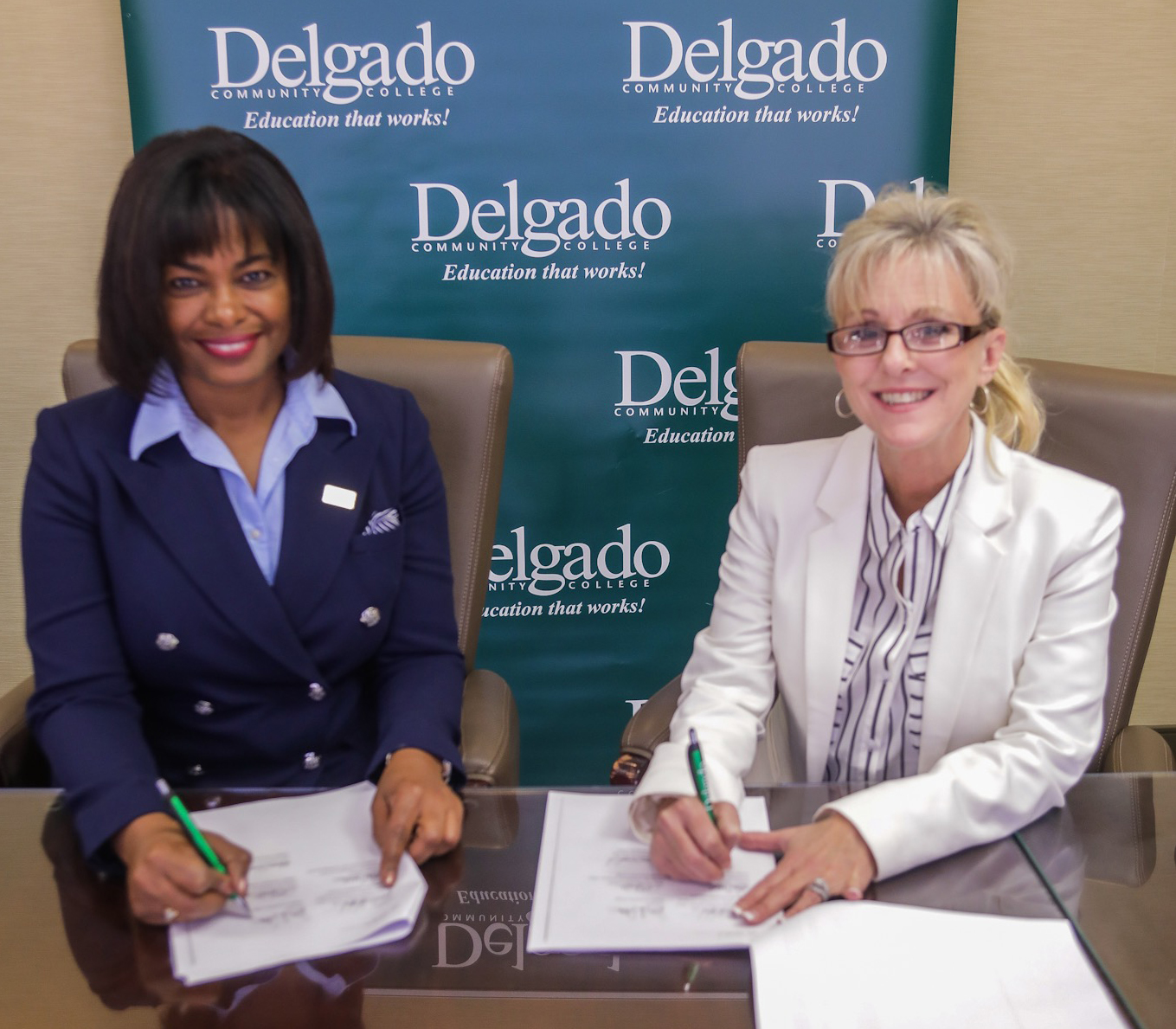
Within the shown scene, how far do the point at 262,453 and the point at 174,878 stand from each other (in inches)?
25.3

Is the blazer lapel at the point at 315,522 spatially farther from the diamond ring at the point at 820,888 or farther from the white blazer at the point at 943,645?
the diamond ring at the point at 820,888

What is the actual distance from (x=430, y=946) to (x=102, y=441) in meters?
0.84

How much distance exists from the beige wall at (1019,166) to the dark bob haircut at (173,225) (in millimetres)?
1422

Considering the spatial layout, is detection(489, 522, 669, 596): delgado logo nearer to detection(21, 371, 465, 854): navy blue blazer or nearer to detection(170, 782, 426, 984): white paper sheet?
detection(21, 371, 465, 854): navy blue blazer

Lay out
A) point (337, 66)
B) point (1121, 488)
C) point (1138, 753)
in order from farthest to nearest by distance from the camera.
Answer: point (337, 66)
point (1121, 488)
point (1138, 753)

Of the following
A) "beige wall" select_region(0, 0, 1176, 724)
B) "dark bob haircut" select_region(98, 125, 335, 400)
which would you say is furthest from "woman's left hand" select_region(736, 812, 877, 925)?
"beige wall" select_region(0, 0, 1176, 724)

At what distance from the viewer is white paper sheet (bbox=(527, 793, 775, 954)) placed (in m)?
1.16

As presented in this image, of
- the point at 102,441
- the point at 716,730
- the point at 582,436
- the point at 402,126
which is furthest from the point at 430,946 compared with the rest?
the point at 402,126

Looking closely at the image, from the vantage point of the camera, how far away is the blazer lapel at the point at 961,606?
1581 mm

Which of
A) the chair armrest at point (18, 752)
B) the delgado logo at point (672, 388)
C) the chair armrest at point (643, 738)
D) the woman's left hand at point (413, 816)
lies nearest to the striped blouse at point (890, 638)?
the chair armrest at point (643, 738)

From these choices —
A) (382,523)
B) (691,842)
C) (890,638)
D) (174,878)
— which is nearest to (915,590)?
(890,638)

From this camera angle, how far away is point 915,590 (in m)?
1.65

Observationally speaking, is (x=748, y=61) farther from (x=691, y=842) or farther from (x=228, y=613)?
(x=691, y=842)

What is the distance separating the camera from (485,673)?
2.04 m
